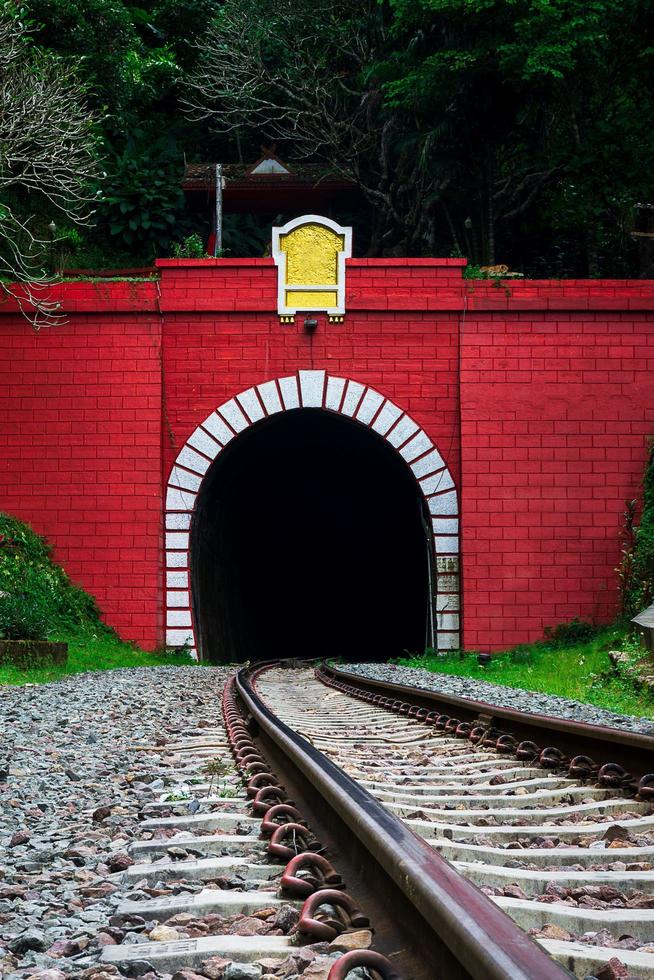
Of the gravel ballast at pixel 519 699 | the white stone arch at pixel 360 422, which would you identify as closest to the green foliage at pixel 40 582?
the white stone arch at pixel 360 422

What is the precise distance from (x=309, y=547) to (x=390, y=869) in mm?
27095

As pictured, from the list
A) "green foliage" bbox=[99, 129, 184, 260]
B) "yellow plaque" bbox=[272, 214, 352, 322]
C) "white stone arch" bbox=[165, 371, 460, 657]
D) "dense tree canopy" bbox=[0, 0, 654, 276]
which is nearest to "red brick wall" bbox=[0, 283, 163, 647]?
"white stone arch" bbox=[165, 371, 460, 657]

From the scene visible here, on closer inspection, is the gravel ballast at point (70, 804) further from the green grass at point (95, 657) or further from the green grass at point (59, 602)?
the green grass at point (59, 602)

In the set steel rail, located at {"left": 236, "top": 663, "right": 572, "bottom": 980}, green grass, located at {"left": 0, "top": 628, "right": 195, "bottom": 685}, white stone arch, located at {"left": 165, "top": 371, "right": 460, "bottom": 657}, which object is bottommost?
green grass, located at {"left": 0, "top": 628, "right": 195, "bottom": 685}

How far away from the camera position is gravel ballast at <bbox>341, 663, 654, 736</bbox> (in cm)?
757

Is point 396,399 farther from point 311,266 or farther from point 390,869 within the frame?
point 390,869

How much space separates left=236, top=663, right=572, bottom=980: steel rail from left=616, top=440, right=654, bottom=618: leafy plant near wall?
12302 millimetres

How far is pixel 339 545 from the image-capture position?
29219mm

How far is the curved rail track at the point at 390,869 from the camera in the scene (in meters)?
1.90

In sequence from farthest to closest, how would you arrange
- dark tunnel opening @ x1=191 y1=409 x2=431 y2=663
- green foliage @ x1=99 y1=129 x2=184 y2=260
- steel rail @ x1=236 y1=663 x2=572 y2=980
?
green foliage @ x1=99 y1=129 x2=184 y2=260, dark tunnel opening @ x1=191 y1=409 x2=431 y2=663, steel rail @ x1=236 y1=663 x2=572 y2=980

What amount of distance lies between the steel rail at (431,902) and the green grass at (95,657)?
8.60 m

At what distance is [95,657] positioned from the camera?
1438 cm

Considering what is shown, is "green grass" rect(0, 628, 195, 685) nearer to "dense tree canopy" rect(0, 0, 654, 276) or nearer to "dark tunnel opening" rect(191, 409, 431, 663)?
"dark tunnel opening" rect(191, 409, 431, 663)

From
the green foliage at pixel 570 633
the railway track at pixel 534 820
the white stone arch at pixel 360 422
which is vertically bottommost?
the green foliage at pixel 570 633
